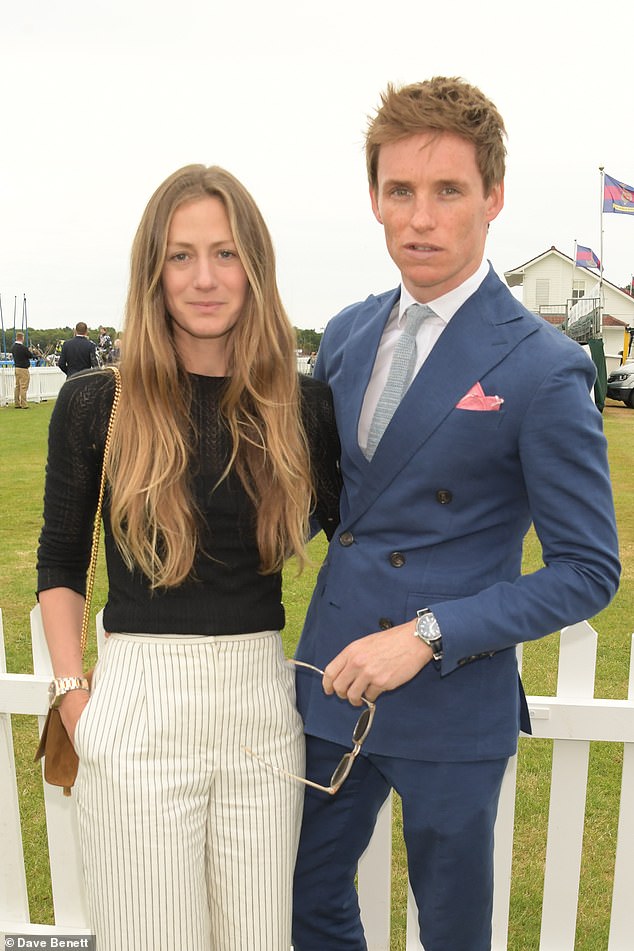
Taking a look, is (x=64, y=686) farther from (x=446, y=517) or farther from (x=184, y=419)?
(x=446, y=517)

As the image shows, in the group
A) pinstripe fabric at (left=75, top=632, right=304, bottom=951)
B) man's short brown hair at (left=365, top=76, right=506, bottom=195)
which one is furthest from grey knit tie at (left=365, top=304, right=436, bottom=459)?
pinstripe fabric at (left=75, top=632, right=304, bottom=951)

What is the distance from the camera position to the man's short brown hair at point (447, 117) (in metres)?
2.01

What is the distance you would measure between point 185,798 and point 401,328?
4.12ft

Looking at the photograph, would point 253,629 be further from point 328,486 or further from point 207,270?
point 207,270

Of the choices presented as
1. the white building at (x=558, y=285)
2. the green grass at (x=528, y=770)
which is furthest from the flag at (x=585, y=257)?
the green grass at (x=528, y=770)

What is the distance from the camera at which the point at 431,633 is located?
1975mm

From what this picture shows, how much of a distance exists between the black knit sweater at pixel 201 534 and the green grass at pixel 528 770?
1893mm

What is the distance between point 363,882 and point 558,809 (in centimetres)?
68

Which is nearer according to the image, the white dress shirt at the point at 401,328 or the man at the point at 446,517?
the man at the point at 446,517

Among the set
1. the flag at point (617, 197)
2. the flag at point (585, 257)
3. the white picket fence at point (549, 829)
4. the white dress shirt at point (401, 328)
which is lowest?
the white picket fence at point (549, 829)

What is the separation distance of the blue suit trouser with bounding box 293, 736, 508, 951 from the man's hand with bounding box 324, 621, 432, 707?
0.35 metres

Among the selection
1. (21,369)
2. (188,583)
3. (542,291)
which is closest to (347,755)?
(188,583)

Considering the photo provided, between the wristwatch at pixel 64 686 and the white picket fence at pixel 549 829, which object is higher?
the wristwatch at pixel 64 686

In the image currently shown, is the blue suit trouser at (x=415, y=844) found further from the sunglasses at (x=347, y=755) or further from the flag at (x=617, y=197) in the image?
the flag at (x=617, y=197)
